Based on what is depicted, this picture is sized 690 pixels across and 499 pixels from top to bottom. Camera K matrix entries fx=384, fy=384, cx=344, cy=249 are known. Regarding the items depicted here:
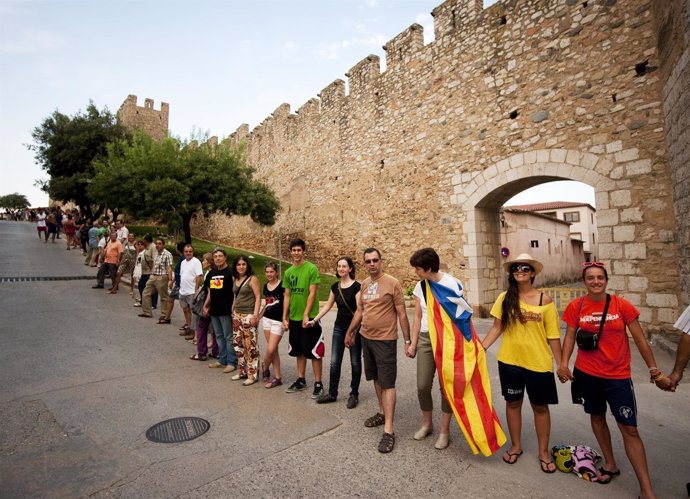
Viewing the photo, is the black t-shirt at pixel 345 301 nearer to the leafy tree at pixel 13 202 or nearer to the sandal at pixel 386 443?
the sandal at pixel 386 443

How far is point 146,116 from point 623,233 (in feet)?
129

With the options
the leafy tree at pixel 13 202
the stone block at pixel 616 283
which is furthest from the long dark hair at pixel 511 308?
the leafy tree at pixel 13 202

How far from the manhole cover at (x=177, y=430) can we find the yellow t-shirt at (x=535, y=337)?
297 cm

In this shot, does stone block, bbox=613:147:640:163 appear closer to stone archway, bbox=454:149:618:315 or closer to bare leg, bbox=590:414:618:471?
stone archway, bbox=454:149:618:315

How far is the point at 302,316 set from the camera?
4727mm

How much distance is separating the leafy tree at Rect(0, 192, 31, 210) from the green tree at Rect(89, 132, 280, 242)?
85570 mm

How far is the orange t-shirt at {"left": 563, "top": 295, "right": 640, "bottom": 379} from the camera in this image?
2.79 m

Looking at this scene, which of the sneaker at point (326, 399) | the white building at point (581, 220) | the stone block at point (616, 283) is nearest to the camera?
the sneaker at point (326, 399)

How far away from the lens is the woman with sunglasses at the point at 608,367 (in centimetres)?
269

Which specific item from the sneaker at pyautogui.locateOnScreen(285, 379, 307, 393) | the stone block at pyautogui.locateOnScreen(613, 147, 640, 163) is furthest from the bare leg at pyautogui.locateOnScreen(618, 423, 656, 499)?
the stone block at pyautogui.locateOnScreen(613, 147, 640, 163)

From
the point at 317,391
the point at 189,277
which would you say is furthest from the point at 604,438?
the point at 189,277

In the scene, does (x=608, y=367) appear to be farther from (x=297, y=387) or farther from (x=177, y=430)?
(x=177, y=430)

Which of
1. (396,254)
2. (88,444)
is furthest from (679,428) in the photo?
(396,254)

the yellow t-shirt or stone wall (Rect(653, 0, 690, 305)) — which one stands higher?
stone wall (Rect(653, 0, 690, 305))
